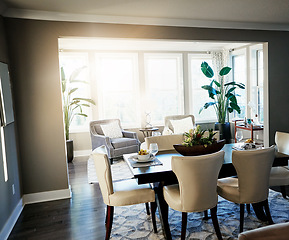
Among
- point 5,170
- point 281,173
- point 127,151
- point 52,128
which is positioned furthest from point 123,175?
point 281,173

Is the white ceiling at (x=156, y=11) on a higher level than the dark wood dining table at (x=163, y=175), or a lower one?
higher

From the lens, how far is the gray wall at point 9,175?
2.69 m

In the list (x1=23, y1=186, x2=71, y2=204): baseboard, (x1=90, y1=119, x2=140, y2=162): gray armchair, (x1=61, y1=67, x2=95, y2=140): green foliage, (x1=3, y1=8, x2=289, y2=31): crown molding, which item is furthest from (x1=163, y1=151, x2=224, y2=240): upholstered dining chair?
(x1=61, y1=67, x2=95, y2=140): green foliage

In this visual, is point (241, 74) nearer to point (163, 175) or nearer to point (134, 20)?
point (134, 20)

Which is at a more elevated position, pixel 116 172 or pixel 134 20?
pixel 134 20

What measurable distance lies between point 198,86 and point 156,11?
158 inches

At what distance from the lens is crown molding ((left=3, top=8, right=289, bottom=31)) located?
3.40 m

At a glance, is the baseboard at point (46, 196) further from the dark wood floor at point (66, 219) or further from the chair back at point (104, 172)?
the chair back at point (104, 172)

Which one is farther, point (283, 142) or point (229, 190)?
point (283, 142)

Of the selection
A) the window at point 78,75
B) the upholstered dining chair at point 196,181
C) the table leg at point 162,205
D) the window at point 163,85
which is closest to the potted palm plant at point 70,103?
the window at point 78,75

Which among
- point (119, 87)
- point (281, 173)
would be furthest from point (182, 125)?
point (281, 173)

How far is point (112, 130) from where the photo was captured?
5930mm

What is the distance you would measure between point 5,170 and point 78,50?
13.5ft

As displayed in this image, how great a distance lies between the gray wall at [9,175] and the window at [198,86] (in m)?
5.02
